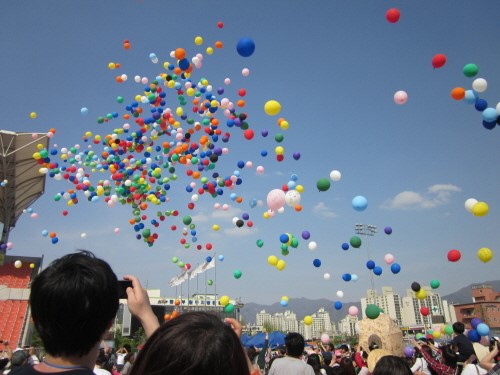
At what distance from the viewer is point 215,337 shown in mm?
896

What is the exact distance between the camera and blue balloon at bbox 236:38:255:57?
6336mm

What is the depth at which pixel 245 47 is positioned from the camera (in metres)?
6.35

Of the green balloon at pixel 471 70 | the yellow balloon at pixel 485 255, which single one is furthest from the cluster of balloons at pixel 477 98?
the yellow balloon at pixel 485 255

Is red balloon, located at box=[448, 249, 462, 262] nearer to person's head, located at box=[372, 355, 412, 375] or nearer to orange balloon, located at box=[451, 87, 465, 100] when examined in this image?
orange balloon, located at box=[451, 87, 465, 100]

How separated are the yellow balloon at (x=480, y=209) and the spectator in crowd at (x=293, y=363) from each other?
4.02 metres

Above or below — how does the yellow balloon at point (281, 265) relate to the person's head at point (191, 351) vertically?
above

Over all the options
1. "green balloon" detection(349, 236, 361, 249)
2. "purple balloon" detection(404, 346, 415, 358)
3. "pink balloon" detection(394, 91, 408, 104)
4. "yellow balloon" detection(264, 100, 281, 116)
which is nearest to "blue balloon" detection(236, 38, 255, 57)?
"yellow balloon" detection(264, 100, 281, 116)

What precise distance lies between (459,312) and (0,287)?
56.9m

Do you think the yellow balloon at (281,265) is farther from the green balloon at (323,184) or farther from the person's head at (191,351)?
the person's head at (191,351)

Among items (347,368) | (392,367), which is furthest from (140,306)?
(347,368)

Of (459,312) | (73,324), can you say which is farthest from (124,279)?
(459,312)

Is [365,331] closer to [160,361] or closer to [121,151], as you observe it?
[121,151]

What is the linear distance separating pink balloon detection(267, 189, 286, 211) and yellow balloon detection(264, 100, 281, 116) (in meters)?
1.58

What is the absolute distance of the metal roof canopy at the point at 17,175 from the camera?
53.6ft
